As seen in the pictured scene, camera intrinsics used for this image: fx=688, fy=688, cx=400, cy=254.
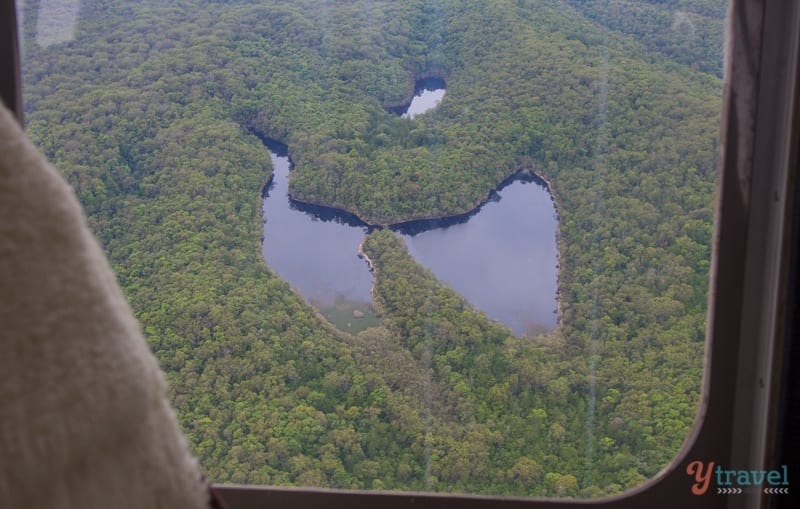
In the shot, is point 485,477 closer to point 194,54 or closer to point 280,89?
point 280,89

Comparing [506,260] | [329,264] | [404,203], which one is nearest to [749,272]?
[506,260]

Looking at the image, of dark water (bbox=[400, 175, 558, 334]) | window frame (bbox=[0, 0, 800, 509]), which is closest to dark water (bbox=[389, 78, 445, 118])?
dark water (bbox=[400, 175, 558, 334])

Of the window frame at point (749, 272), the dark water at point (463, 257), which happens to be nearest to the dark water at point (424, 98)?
the dark water at point (463, 257)

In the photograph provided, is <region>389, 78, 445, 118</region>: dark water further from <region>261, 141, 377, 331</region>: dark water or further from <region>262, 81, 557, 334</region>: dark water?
<region>261, 141, 377, 331</region>: dark water

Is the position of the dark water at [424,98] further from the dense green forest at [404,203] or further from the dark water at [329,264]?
the dark water at [329,264]

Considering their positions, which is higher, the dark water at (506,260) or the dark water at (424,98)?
the dark water at (424,98)

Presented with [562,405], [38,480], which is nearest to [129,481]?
[38,480]
